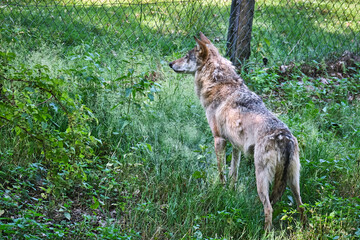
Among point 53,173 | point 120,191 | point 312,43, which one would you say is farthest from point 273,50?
point 53,173

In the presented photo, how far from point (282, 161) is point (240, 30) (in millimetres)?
4056

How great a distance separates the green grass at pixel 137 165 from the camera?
3.16 meters

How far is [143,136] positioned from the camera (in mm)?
4844

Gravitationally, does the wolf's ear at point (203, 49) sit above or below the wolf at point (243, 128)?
above

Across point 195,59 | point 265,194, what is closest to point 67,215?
point 265,194

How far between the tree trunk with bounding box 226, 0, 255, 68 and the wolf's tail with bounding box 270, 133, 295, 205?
3.57 meters

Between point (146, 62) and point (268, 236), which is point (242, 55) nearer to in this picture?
point (146, 62)

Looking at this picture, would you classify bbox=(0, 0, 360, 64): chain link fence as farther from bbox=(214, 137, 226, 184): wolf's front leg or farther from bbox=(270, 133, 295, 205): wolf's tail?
bbox=(270, 133, 295, 205): wolf's tail

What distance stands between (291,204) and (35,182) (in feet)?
8.43

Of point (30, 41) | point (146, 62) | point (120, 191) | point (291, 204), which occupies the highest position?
point (30, 41)

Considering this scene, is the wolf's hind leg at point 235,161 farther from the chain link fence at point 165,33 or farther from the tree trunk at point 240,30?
the chain link fence at point 165,33

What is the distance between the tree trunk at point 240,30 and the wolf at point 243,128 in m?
1.87

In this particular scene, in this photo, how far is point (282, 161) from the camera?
3828 mm

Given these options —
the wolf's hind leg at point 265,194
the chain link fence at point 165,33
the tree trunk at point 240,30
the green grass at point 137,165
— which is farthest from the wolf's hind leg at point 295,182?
the chain link fence at point 165,33
